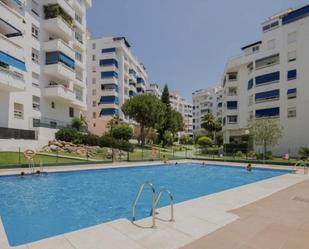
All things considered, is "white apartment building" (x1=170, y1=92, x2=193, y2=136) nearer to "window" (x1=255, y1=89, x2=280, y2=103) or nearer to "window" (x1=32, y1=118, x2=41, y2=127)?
"window" (x1=255, y1=89, x2=280, y2=103)

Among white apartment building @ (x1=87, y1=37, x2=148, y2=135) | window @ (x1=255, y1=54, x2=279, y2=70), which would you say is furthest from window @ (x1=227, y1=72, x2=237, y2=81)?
white apartment building @ (x1=87, y1=37, x2=148, y2=135)

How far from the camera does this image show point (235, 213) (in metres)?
7.16

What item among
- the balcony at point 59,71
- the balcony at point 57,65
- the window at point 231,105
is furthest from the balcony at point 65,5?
the window at point 231,105

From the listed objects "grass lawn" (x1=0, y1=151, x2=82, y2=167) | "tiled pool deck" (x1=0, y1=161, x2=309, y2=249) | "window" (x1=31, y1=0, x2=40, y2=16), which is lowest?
"tiled pool deck" (x1=0, y1=161, x2=309, y2=249)

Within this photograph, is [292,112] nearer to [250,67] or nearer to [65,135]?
[250,67]

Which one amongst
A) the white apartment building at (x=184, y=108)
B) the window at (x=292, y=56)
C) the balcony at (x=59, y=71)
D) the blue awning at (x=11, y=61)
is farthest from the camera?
the white apartment building at (x=184, y=108)

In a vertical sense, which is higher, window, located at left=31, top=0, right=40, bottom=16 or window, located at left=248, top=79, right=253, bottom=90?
window, located at left=31, top=0, right=40, bottom=16

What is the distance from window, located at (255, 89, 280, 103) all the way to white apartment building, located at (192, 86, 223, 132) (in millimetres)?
59709

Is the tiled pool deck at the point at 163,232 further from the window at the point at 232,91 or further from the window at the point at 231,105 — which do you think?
the window at the point at 232,91

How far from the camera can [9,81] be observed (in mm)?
22172

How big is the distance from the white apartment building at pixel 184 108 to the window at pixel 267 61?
77.5 metres

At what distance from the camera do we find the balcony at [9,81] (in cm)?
2162

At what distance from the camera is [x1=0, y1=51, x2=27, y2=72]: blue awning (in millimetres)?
21906

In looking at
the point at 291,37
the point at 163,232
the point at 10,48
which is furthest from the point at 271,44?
the point at 163,232
